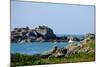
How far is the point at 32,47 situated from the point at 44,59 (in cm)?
20

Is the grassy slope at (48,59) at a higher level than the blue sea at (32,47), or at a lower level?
lower

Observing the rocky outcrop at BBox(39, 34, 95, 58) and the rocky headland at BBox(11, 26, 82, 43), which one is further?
the rocky outcrop at BBox(39, 34, 95, 58)

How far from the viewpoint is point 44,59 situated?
2525 millimetres

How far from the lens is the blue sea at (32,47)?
2.40 meters

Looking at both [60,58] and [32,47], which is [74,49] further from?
[32,47]

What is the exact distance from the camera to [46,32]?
2557 millimetres

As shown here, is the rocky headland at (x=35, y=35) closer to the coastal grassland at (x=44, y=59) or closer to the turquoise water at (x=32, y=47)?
the turquoise water at (x=32, y=47)

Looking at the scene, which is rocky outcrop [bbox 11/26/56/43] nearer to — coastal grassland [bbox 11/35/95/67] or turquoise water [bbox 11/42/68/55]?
turquoise water [bbox 11/42/68/55]

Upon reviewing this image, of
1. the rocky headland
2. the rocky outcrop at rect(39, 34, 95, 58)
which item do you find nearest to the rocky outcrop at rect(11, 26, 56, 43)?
the rocky headland

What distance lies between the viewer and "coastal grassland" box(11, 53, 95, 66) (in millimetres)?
2406

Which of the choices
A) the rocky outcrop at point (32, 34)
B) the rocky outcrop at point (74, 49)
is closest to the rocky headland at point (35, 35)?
the rocky outcrop at point (32, 34)

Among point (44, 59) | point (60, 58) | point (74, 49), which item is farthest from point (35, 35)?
point (74, 49)
